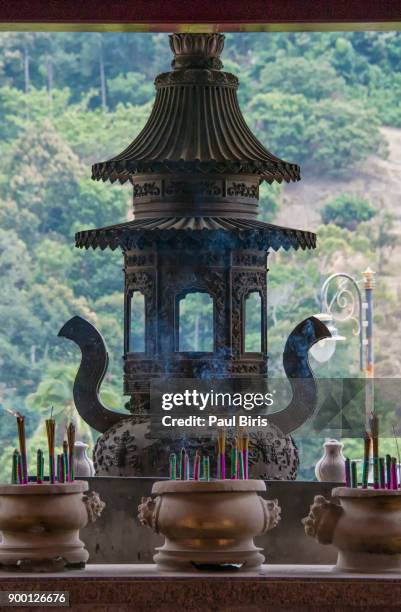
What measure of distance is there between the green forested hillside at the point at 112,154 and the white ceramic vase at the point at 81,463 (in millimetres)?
2111

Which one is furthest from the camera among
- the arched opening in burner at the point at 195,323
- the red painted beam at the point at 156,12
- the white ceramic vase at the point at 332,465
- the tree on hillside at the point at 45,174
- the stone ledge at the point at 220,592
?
the arched opening in burner at the point at 195,323

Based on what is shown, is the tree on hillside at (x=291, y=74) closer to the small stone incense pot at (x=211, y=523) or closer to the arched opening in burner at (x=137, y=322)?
the arched opening in burner at (x=137, y=322)

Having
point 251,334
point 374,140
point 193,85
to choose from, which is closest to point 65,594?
point 193,85

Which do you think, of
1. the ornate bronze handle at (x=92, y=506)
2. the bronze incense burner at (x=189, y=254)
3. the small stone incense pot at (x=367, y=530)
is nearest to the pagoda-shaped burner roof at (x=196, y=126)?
the bronze incense burner at (x=189, y=254)

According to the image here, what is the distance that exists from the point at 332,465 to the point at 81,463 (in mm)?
809

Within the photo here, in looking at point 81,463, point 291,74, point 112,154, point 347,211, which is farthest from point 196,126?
point 112,154

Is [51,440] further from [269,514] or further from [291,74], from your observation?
[291,74]

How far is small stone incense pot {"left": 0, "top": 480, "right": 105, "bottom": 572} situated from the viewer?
157 inches

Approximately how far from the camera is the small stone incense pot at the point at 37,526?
3.99 meters

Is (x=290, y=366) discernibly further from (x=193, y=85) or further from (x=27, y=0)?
(x=27, y=0)

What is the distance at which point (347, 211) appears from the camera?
28.4 ft

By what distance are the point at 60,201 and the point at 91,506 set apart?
479cm

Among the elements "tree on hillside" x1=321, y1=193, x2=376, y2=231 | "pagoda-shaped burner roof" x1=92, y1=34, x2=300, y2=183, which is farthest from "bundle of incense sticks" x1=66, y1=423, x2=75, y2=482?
"tree on hillside" x1=321, y1=193, x2=376, y2=231

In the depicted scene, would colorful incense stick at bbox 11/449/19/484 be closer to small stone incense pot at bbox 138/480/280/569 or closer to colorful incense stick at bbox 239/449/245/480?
small stone incense pot at bbox 138/480/280/569
